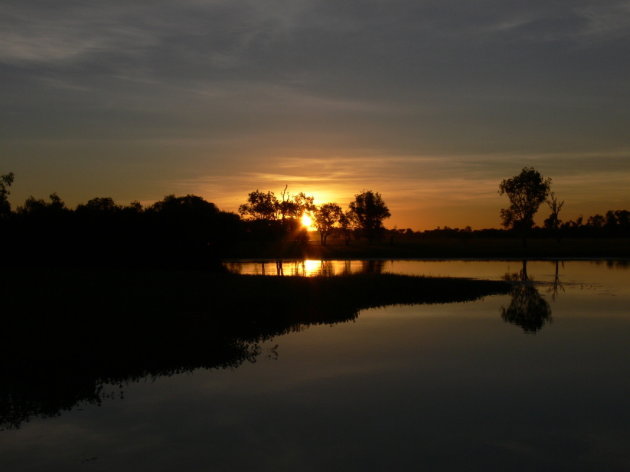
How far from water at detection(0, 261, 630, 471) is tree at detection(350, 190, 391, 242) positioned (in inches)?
5855

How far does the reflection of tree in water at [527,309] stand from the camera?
2983cm

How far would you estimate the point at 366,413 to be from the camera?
1462 centimetres

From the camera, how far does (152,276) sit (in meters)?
42.8

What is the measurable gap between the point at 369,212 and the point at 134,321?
152 metres

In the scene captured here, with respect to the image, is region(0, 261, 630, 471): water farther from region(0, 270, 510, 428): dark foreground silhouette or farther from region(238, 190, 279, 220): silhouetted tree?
region(238, 190, 279, 220): silhouetted tree

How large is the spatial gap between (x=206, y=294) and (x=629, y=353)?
2146cm

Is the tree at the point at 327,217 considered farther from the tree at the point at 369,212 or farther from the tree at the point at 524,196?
the tree at the point at 524,196

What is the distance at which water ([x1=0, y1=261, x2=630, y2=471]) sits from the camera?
11.7 m

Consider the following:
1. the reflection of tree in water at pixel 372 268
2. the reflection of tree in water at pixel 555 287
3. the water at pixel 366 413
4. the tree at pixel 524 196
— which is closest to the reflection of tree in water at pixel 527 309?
the reflection of tree in water at pixel 555 287

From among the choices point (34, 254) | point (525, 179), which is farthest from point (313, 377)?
point (525, 179)

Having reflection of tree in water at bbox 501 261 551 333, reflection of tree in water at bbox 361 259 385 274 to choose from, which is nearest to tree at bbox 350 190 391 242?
reflection of tree in water at bbox 361 259 385 274

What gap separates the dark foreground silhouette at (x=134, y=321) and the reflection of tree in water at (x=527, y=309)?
12.2 ft

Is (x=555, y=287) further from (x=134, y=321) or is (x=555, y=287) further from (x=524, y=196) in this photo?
(x=524, y=196)

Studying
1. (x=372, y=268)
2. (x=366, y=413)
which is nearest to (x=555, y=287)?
(x=372, y=268)
